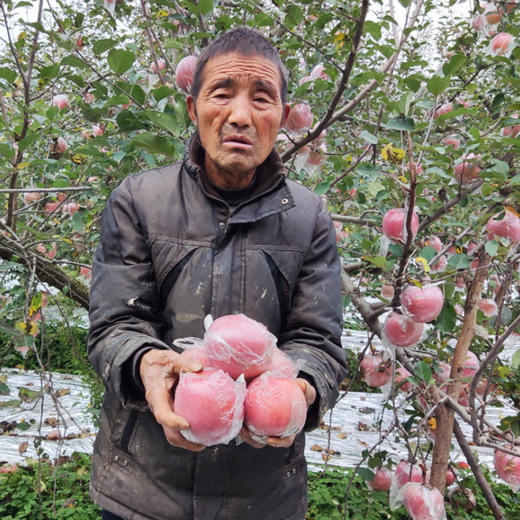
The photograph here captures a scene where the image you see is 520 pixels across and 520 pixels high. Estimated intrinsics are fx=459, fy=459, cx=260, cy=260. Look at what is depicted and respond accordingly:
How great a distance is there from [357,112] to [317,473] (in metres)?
2.33

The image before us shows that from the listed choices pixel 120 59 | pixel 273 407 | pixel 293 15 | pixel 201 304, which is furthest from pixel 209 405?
pixel 293 15

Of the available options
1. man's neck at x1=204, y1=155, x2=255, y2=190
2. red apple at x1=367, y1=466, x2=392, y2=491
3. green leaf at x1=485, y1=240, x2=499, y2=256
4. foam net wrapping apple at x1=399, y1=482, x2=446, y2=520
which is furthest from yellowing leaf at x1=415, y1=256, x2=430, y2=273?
A: red apple at x1=367, y1=466, x2=392, y2=491

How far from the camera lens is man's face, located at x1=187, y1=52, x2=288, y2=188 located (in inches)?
39.3

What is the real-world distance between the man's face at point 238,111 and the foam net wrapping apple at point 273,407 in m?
0.48

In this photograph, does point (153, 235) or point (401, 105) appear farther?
point (401, 105)

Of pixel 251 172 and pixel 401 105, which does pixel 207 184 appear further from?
pixel 401 105

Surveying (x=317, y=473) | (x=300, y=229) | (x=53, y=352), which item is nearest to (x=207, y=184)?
(x=300, y=229)

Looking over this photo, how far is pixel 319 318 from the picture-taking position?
3.53 feet

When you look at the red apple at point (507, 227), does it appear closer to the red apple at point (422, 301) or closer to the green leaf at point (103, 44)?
the red apple at point (422, 301)

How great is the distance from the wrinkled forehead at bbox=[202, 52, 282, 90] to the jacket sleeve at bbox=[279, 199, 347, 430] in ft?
1.20

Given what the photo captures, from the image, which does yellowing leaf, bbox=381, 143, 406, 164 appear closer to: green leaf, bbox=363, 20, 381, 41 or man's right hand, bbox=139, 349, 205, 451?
green leaf, bbox=363, 20, 381, 41

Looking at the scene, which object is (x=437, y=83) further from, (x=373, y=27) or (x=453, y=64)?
(x=373, y=27)

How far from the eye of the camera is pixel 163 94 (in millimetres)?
1393

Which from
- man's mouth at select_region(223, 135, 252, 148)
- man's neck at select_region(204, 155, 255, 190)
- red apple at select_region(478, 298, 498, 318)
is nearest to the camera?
man's mouth at select_region(223, 135, 252, 148)
